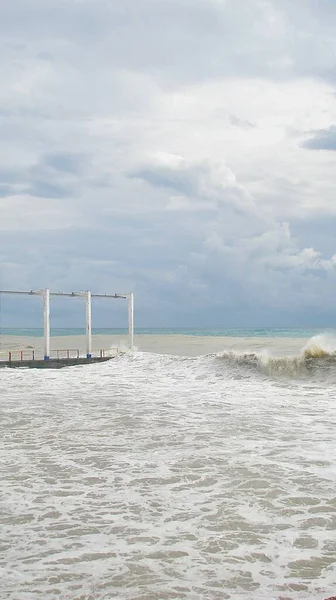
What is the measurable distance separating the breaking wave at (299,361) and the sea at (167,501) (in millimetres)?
Answer: 6959

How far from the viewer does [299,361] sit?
21406mm

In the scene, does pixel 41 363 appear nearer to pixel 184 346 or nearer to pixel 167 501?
pixel 167 501

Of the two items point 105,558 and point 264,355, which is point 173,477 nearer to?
point 105,558

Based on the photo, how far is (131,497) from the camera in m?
6.45

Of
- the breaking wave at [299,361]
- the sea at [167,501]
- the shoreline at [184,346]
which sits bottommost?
the shoreline at [184,346]

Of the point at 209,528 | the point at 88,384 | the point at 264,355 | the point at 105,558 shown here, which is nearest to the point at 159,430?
the point at 209,528

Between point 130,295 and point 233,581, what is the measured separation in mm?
34871

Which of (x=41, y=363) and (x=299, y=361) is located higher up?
(x=299, y=361)

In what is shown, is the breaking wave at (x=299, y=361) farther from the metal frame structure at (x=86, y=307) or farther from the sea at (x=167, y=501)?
the metal frame structure at (x=86, y=307)

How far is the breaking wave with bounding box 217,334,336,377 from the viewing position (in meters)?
21.0

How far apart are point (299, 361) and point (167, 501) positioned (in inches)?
622

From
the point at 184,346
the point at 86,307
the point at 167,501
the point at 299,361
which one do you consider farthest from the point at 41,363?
the point at 184,346

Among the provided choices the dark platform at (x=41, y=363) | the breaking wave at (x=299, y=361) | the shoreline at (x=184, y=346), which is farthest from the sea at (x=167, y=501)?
the shoreline at (x=184, y=346)

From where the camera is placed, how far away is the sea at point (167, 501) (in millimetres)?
4355
